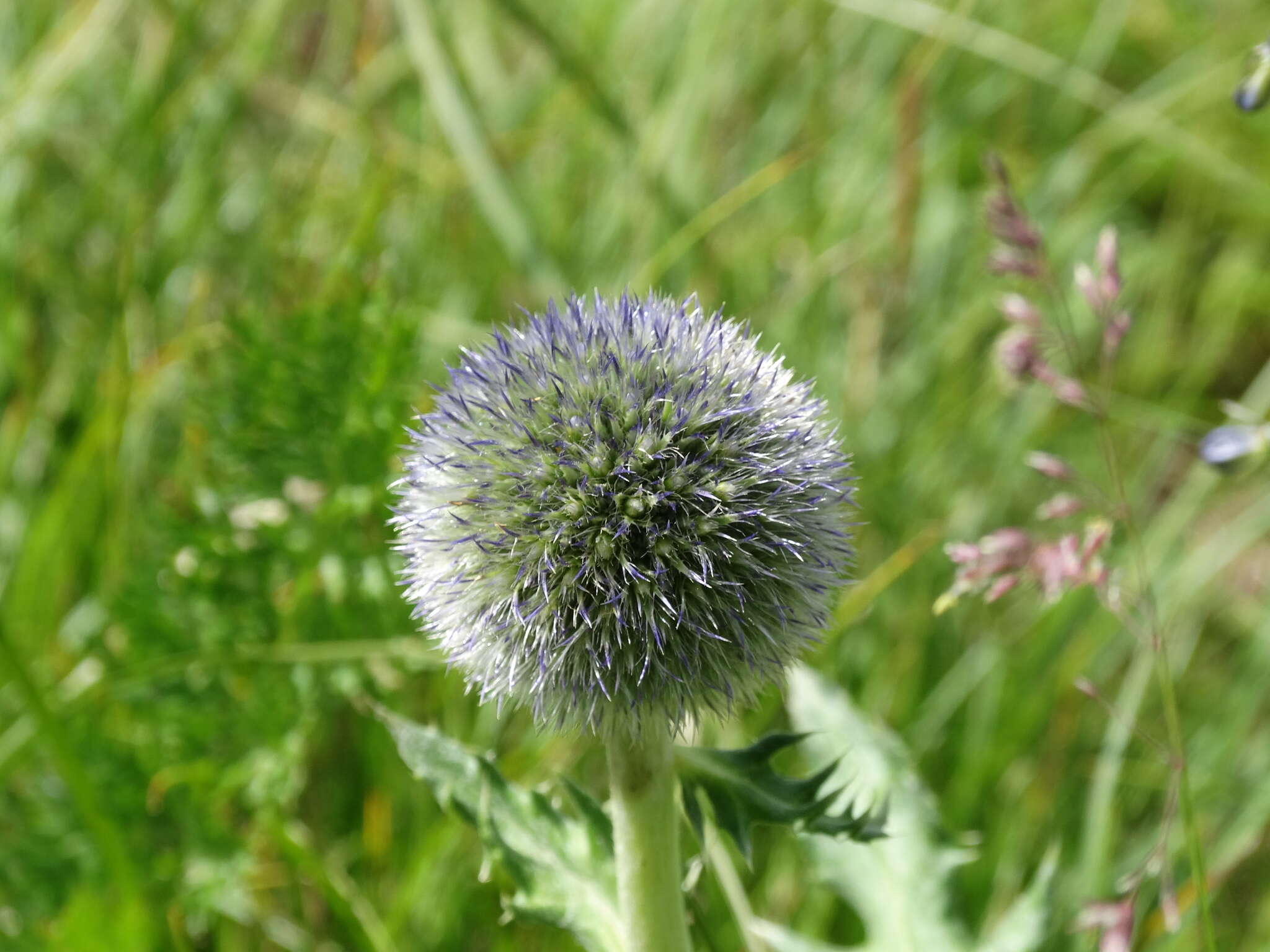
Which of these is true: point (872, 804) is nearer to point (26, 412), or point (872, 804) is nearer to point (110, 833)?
point (110, 833)

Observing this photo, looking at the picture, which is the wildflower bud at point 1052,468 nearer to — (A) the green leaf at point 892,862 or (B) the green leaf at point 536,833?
(A) the green leaf at point 892,862

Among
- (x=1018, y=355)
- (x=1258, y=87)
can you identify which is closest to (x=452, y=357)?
(x=1018, y=355)

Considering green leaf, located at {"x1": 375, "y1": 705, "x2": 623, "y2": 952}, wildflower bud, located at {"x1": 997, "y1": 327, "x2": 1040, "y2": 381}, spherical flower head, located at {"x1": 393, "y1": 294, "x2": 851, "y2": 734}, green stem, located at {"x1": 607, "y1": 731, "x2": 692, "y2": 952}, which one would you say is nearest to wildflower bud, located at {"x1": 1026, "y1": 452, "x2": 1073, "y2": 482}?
wildflower bud, located at {"x1": 997, "y1": 327, "x2": 1040, "y2": 381}

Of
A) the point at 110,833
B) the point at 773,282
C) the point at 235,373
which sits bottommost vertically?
the point at 110,833

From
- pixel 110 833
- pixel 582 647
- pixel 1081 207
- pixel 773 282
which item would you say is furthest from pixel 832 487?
pixel 1081 207

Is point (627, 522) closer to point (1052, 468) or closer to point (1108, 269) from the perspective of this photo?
point (1052, 468)

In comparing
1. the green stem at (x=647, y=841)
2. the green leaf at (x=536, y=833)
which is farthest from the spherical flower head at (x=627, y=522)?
the green leaf at (x=536, y=833)
